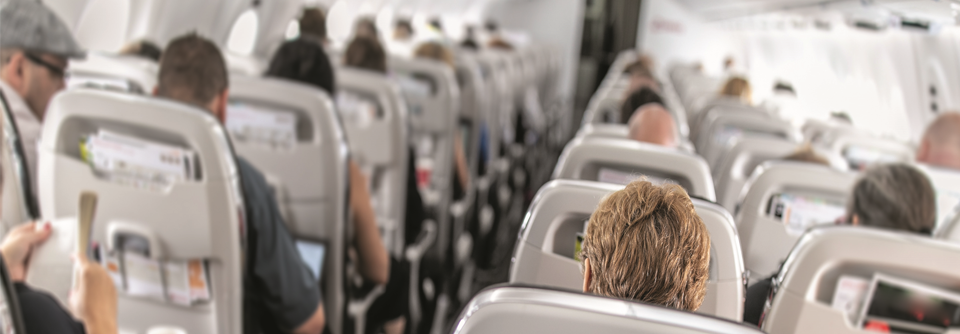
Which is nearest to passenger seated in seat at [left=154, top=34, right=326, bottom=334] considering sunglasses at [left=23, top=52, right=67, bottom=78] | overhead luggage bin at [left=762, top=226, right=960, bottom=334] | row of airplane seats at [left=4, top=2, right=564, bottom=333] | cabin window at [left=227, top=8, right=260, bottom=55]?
row of airplane seats at [left=4, top=2, right=564, bottom=333]

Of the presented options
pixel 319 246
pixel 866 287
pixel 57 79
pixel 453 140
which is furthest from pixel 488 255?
pixel 866 287

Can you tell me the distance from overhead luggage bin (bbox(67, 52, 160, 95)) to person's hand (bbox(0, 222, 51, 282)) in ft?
4.37

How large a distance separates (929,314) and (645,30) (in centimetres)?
1768

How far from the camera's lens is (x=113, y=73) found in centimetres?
333

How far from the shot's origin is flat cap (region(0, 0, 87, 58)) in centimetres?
272

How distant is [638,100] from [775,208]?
211cm

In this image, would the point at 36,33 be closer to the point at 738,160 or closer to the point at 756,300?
the point at 756,300

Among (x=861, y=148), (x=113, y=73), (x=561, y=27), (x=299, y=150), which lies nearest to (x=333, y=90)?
(x=299, y=150)

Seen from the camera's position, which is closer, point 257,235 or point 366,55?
point 257,235

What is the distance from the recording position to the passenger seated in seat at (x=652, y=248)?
125 cm

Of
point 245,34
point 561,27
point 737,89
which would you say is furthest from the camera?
point 561,27

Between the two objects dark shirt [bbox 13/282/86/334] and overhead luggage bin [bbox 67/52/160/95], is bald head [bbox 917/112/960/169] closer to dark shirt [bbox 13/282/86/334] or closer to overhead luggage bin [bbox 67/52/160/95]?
overhead luggage bin [bbox 67/52/160/95]

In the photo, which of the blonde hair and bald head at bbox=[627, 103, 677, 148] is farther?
the blonde hair

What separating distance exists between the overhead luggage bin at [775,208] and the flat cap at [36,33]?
2.36 meters
